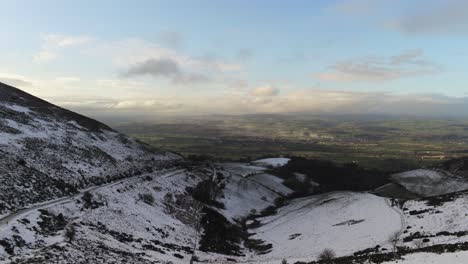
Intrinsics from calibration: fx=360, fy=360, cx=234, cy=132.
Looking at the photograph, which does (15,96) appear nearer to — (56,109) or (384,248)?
(56,109)

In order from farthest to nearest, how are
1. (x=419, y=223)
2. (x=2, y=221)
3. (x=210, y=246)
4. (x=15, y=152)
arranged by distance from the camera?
(x=15, y=152)
(x=210, y=246)
(x=419, y=223)
(x=2, y=221)

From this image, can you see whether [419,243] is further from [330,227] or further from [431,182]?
[431,182]

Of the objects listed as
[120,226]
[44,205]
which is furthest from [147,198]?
[44,205]

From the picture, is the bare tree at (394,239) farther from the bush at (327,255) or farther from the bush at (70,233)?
the bush at (70,233)

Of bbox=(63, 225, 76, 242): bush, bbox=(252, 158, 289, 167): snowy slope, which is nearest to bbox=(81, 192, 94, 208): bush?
bbox=(63, 225, 76, 242): bush

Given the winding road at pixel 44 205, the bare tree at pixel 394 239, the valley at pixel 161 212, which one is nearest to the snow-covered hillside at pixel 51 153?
the valley at pixel 161 212

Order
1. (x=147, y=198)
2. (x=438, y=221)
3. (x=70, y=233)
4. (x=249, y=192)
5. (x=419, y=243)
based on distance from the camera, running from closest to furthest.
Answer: (x=70, y=233), (x=419, y=243), (x=438, y=221), (x=147, y=198), (x=249, y=192)

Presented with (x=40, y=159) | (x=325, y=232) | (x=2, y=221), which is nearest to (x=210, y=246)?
(x=325, y=232)
